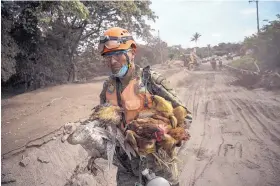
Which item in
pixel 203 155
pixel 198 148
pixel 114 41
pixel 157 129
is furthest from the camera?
pixel 198 148

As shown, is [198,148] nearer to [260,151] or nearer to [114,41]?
[260,151]

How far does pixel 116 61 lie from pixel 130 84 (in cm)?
21

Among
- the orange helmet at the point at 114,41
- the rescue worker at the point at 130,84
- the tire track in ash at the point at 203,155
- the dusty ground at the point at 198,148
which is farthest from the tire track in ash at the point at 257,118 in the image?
the orange helmet at the point at 114,41

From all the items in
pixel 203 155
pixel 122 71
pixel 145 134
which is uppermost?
pixel 122 71

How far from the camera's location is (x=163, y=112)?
6.26ft

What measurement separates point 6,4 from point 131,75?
12.2 m

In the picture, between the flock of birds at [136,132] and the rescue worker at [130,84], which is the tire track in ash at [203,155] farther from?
the flock of birds at [136,132]

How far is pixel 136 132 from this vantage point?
185cm

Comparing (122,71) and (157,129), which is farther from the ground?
(122,71)

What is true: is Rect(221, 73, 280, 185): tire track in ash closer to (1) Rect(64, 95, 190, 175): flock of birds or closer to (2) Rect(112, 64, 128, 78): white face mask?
(1) Rect(64, 95, 190, 175): flock of birds

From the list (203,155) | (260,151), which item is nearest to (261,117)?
(260,151)

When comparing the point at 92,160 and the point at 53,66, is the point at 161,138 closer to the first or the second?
the point at 92,160

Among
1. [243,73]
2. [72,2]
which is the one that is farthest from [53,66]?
[243,73]

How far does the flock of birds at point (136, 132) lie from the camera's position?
1799 millimetres
